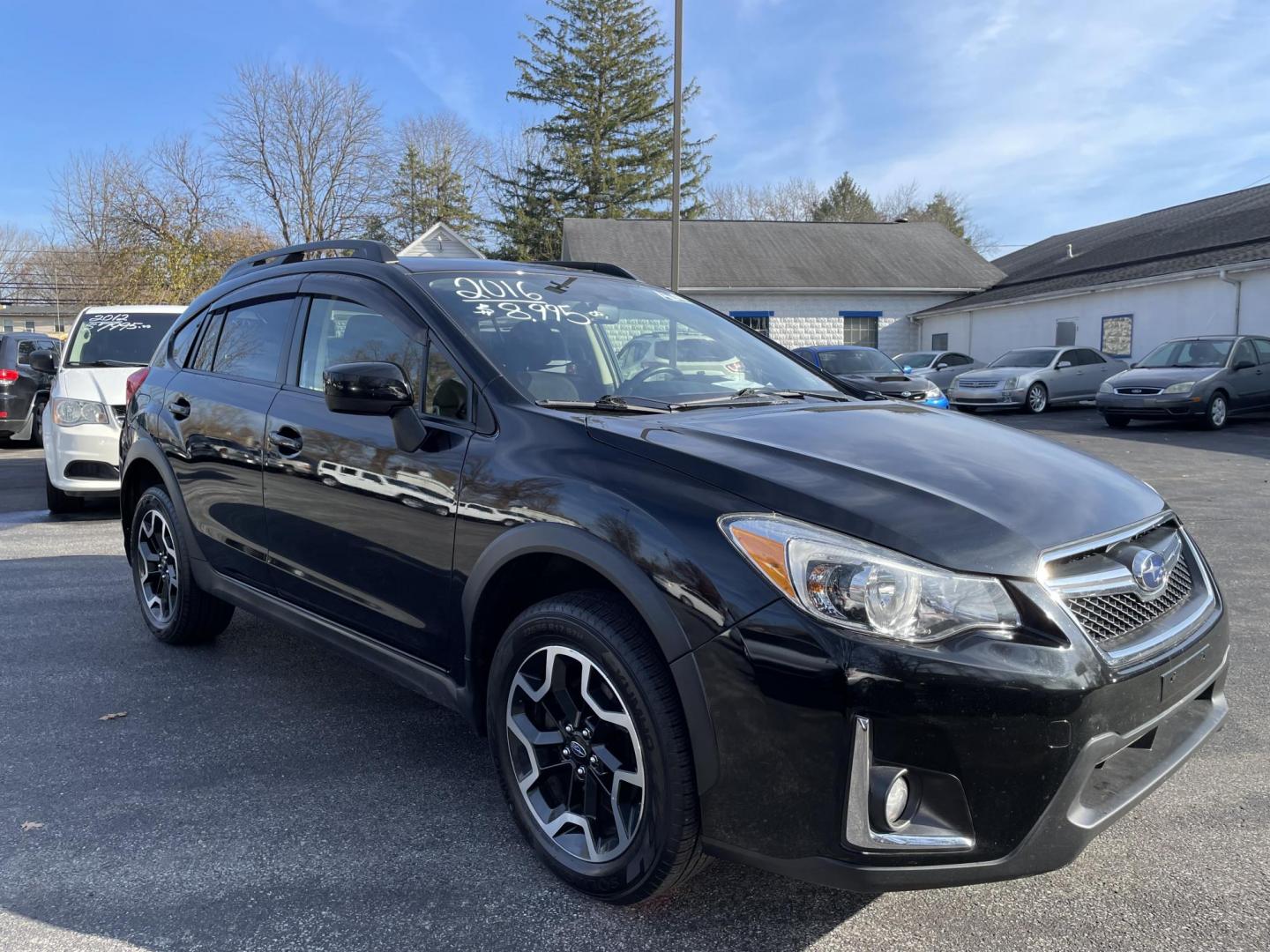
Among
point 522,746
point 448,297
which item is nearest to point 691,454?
point 522,746

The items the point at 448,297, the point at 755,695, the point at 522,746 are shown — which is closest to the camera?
the point at 755,695

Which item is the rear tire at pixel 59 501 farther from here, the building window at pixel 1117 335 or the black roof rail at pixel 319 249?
the building window at pixel 1117 335

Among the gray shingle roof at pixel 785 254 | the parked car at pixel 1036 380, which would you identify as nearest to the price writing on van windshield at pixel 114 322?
the parked car at pixel 1036 380

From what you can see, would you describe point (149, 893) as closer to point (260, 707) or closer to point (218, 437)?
point (260, 707)

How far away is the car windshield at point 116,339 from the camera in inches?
350

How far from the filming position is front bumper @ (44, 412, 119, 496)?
25.5ft

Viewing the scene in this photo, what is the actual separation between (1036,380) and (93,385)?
713 inches

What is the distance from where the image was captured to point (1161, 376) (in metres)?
16.2

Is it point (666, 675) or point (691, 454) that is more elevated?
point (691, 454)

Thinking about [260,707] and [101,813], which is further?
[260,707]

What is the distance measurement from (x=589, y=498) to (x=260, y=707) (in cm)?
223

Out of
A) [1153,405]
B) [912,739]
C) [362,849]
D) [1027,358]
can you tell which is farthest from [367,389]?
[1027,358]

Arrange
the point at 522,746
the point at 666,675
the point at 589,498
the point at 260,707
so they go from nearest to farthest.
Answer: the point at 666,675 → the point at 589,498 → the point at 522,746 → the point at 260,707

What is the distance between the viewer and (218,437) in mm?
3943
